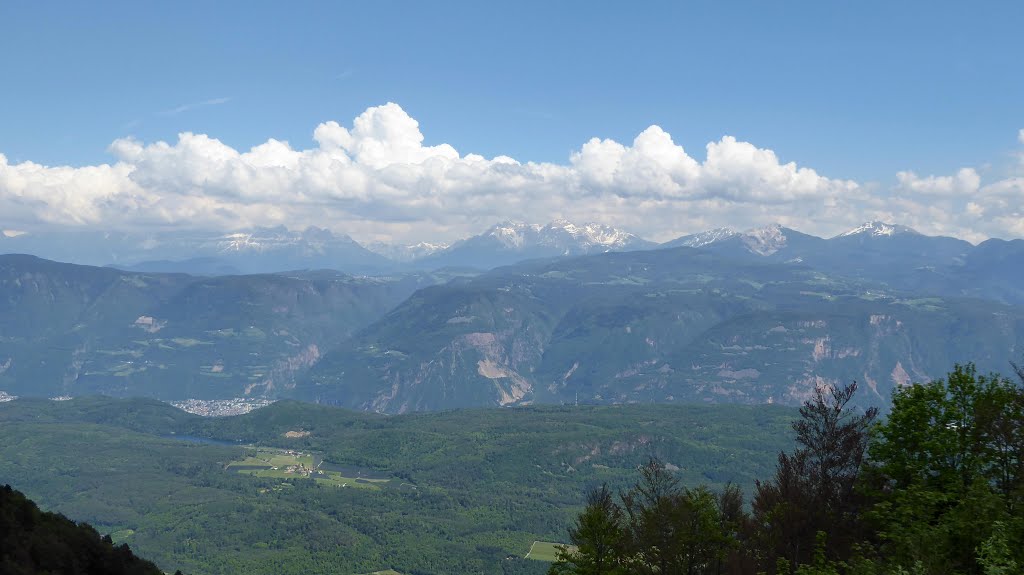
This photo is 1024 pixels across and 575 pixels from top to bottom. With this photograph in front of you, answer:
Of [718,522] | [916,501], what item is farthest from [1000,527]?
[718,522]

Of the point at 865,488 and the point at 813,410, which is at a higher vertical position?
the point at 813,410

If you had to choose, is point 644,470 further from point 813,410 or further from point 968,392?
point 968,392

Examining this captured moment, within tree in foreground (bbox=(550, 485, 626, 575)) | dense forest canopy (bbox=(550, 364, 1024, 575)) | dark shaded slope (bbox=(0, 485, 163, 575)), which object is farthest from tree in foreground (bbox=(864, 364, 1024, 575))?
dark shaded slope (bbox=(0, 485, 163, 575))

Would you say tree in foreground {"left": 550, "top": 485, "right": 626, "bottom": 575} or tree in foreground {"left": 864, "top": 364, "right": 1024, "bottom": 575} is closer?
tree in foreground {"left": 864, "top": 364, "right": 1024, "bottom": 575}

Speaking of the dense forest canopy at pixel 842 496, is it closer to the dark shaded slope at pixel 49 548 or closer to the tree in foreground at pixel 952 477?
the tree in foreground at pixel 952 477

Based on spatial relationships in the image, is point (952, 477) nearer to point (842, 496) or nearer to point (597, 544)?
point (842, 496)

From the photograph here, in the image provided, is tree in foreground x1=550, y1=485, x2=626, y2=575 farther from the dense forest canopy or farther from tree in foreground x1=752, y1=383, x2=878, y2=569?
tree in foreground x1=752, y1=383, x2=878, y2=569

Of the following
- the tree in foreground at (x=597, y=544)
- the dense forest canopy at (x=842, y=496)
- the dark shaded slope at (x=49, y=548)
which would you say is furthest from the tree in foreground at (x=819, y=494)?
the dark shaded slope at (x=49, y=548)

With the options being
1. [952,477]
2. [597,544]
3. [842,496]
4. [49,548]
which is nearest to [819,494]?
[842,496]

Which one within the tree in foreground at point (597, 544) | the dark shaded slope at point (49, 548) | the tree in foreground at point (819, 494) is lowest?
the dark shaded slope at point (49, 548)

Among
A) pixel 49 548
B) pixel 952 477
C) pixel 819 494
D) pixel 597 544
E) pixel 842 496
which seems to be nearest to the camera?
pixel 952 477

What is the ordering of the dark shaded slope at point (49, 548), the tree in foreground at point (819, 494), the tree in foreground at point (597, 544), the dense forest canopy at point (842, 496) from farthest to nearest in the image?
the dark shaded slope at point (49, 548) < the tree in foreground at point (597, 544) < the tree in foreground at point (819, 494) < the dense forest canopy at point (842, 496)
